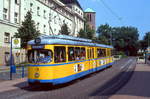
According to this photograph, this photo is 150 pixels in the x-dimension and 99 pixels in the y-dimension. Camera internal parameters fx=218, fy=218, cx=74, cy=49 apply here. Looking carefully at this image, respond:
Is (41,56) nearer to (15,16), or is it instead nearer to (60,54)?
(60,54)

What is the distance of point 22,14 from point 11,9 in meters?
3.29

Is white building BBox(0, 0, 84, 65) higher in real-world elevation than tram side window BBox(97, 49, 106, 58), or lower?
higher

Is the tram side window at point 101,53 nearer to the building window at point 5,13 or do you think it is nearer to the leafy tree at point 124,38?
the building window at point 5,13

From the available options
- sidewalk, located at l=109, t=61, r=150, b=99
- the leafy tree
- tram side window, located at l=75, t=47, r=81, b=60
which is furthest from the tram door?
the leafy tree

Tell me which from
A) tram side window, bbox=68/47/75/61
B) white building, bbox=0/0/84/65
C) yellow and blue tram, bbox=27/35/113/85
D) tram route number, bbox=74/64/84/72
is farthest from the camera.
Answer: white building, bbox=0/0/84/65

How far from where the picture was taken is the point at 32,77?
1106 cm

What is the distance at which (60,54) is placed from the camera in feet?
37.8

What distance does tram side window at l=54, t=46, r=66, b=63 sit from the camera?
11234 millimetres

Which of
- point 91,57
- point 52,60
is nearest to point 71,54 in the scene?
point 52,60

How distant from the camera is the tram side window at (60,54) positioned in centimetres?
1123

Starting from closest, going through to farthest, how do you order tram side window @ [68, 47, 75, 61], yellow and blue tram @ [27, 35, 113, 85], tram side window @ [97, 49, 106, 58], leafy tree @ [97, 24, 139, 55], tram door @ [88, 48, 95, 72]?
yellow and blue tram @ [27, 35, 113, 85], tram side window @ [68, 47, 75, 61], tram door @ [88, 48, 95, 72], tram side window @ [97, 49, 106, 58], leafy tree @ [97, 24, 139, 55]

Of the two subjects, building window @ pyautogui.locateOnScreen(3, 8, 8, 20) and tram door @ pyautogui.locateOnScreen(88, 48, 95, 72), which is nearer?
tram door @ pyautogui.locateOnScreen(88, 48, 95, 72)

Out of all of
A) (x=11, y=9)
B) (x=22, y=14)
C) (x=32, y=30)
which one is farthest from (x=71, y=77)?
(x=22, y=14)

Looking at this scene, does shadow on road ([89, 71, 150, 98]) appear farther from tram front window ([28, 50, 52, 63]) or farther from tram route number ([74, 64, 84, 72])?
tram front window ([28, 50, 52, 63])
